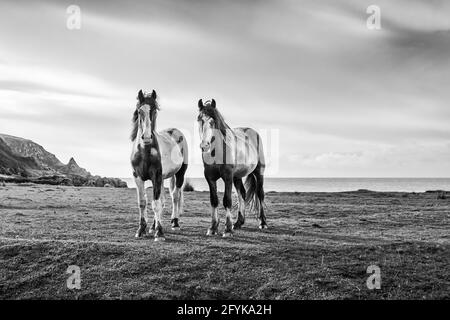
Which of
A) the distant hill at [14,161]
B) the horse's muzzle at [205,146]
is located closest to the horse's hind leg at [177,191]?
the horse's muzzle at [205,146]

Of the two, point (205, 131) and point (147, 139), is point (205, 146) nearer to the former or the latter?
point (205, 131)

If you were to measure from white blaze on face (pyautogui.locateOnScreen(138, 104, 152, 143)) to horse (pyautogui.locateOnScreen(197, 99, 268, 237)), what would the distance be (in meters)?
1.34

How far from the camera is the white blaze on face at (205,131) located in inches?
409

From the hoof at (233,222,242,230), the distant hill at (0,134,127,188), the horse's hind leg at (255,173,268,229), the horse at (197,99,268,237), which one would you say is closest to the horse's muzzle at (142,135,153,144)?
the horse at (197,99,268,237)

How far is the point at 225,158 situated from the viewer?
11203mm

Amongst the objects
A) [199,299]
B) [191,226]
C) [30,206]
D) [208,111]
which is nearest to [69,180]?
[30,206]

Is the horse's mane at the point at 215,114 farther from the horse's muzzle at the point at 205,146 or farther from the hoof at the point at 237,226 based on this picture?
the hoof at the point at 237,226

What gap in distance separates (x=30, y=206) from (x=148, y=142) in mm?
10842

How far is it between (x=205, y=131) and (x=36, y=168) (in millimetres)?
59545

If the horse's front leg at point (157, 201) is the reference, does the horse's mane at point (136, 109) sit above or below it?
above

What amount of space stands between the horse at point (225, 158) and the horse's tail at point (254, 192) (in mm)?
34

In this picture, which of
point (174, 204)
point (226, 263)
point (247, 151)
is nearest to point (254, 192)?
point (247, 151)
